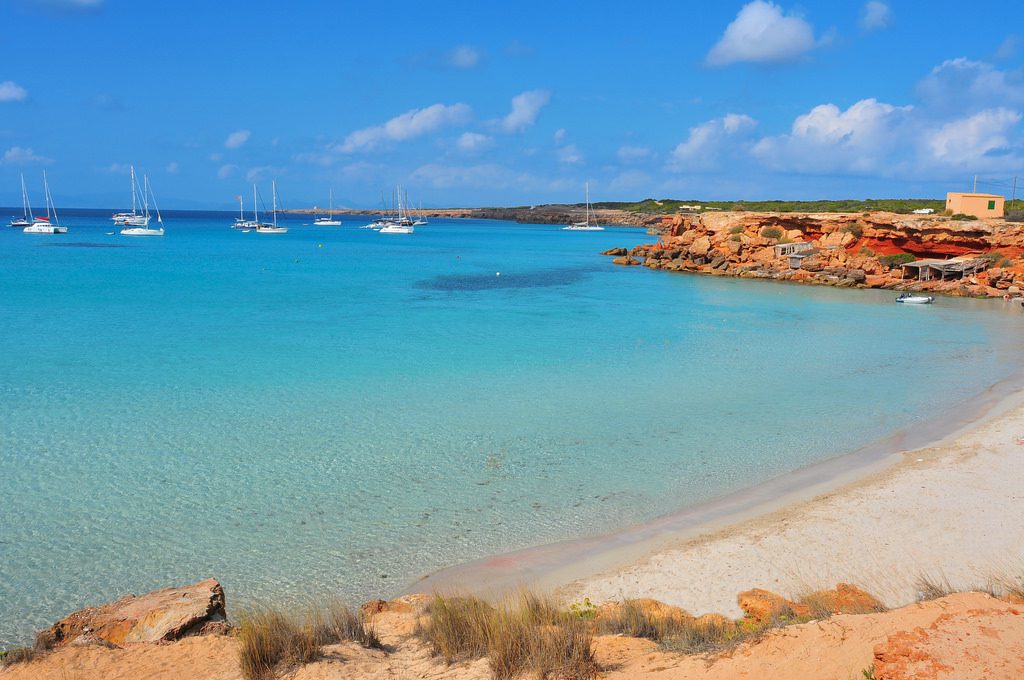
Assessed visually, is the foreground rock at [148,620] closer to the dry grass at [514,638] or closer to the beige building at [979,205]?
the dry grass at [514,638]

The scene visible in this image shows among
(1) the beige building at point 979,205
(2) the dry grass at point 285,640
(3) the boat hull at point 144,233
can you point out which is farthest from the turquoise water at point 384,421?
(3) the boat hull at point 144,233

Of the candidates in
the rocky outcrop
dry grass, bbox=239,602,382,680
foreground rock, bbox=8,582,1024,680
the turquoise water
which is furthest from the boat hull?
dry grass, bbox=239,602,382,680

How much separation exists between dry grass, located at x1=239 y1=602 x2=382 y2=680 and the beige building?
55442 millimetres

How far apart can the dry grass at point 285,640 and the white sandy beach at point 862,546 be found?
97.1 inches

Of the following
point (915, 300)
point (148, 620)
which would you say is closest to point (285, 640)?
point (148, 620)

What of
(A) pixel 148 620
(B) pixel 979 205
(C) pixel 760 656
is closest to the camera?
(C) pixel 760 656

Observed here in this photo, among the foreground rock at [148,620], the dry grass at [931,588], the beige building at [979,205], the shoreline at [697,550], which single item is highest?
the beige building at [979,205]

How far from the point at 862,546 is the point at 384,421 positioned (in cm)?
799

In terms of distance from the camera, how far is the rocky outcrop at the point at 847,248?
3866 cm

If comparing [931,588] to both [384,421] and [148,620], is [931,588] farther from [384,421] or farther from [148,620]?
[384,421]

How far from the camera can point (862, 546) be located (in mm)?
8344

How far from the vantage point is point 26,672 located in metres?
5.18

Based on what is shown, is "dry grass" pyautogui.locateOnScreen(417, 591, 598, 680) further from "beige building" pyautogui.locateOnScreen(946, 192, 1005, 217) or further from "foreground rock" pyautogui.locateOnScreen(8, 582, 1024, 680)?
"beige building" pyautogui.locateOnScreen(946, 192, 1005, 217)

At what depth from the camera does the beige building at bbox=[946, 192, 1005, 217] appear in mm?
49656
